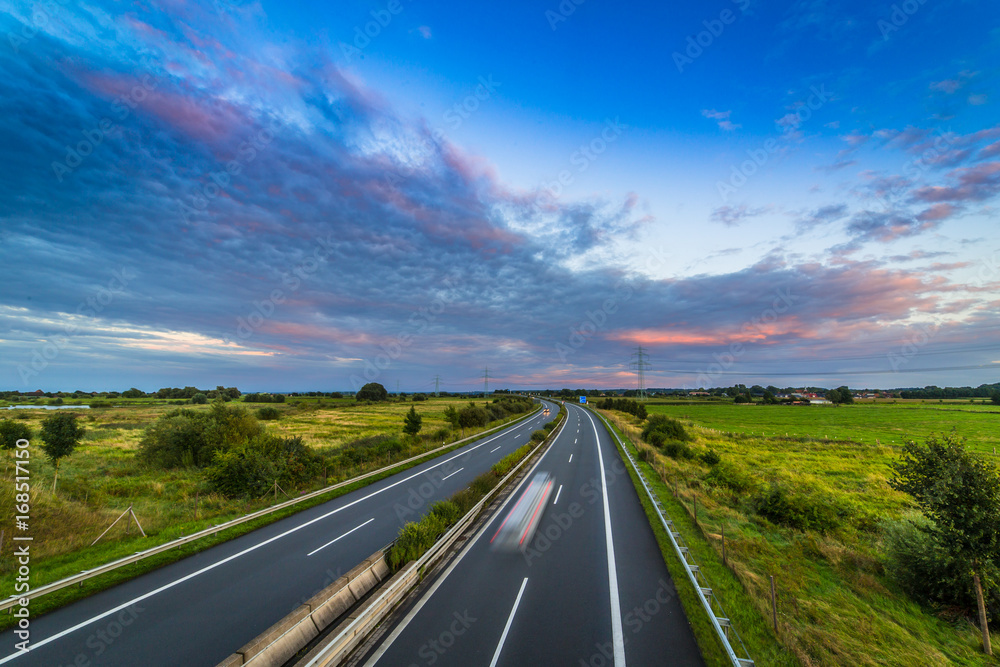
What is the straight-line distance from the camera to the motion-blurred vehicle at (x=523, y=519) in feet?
46.7

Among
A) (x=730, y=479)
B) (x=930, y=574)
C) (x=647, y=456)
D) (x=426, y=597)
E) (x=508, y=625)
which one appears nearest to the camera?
(x=508, y=625)

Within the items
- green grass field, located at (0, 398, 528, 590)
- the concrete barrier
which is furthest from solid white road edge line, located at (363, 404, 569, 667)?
green grass field, located at (0, 398, 528, 590)

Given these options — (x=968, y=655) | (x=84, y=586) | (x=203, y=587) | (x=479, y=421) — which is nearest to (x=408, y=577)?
(x=203, y=587)

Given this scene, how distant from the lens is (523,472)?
26406 mm

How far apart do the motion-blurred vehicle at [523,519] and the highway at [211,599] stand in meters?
4.33

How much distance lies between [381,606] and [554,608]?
440 centimetres

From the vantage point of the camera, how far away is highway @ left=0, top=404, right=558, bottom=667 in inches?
319

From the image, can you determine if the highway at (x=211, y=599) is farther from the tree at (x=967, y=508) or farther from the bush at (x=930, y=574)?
the bush at (x=930, y=574)

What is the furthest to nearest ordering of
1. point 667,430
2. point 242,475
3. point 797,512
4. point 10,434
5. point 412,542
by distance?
point 667,430 → point 10,434 → point 242,475 → point 797,512 → point 412,542

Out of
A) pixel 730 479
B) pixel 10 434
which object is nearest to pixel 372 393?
pixel 10 434

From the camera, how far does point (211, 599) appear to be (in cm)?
1028

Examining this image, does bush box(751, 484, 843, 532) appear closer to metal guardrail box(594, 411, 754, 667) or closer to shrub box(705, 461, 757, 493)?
shrub box(705, 461, 757, 493)

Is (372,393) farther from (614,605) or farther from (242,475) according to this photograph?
(614,605)

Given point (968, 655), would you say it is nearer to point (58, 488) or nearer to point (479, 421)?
point (58, 488)
